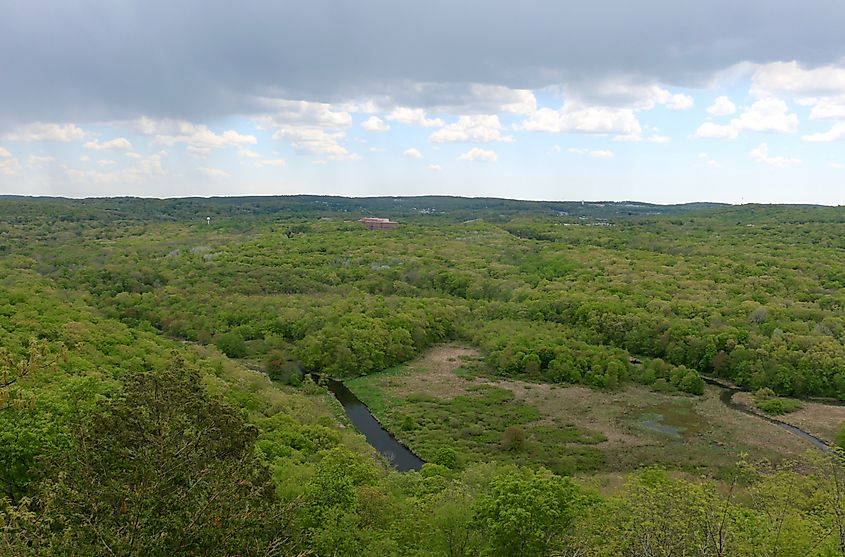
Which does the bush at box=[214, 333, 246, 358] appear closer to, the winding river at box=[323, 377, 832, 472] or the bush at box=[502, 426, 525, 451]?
the winding river at box=[323, 377, 832, 472]

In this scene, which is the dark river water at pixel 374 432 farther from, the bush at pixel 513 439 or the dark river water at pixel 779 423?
the dark river water at pixel 779 423

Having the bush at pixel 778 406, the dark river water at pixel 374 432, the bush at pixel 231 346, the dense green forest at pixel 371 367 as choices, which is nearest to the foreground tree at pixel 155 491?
the dense green forest at pixel 371 367

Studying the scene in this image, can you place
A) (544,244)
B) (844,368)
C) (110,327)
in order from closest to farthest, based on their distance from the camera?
1. (110,327)
2. (844,368)
3. (544,244)

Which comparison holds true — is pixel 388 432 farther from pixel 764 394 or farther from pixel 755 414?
pixel 764 394

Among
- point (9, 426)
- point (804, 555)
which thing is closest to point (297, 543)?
point (9, 426)

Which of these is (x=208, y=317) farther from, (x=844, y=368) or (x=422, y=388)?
(x=844, y=368)
